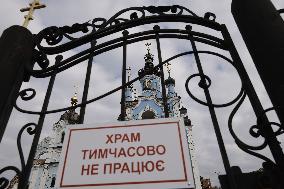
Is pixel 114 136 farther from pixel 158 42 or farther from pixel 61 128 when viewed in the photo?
pixel 61 128

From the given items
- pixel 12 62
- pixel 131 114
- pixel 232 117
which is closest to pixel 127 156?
pixel 232 117

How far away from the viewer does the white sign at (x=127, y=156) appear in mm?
1622

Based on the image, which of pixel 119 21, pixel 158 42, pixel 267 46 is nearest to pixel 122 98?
pixel 158 42

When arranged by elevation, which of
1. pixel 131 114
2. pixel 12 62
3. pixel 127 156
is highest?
pixel 131 114

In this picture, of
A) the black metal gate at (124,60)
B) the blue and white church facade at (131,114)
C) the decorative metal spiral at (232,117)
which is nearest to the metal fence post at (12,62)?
the black metal gate at (124,60)

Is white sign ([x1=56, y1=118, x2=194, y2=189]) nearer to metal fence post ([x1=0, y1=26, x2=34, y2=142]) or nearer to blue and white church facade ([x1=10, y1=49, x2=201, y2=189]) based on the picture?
metal fence post ([x1=0, y1=26, x2=34, y2=142])

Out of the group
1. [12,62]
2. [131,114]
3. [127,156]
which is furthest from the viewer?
[131,114]

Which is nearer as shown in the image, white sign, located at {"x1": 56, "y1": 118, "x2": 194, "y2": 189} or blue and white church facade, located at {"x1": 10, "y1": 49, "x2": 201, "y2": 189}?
white sign, located at {"x1": 56, "y1": 118, "x2": 194, "y2": 189}

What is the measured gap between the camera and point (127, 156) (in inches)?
68.1

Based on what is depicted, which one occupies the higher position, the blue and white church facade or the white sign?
the blue and white church facade

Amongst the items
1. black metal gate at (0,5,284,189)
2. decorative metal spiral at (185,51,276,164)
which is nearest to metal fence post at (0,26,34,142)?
black metal gate at (0,5,284,189)

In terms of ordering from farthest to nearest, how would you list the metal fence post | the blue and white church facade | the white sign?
1. the blue and white church facade
2. the metal fence post
3. the white sign

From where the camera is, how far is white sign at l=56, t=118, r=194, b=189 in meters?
1.62

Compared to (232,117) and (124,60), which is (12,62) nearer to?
(124,60)
